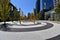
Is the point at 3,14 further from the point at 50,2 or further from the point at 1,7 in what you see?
the point at 50,2

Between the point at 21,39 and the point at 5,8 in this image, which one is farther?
the point at 5,8

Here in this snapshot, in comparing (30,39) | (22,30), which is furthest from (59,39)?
(22,30)

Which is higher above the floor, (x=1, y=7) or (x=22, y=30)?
(x=1, y=7)

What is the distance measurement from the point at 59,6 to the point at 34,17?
16.4m

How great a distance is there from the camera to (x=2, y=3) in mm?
23562

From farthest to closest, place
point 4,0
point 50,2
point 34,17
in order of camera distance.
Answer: point 50,2, point 34,17, point 4,0

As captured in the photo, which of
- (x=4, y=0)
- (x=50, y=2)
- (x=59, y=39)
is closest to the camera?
(x=59, y=39)

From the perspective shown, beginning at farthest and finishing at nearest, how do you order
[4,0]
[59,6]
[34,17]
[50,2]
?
[50,2] < [59,6] < [34,17] < [4,0]

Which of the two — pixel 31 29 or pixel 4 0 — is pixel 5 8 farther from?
pixel 31 29

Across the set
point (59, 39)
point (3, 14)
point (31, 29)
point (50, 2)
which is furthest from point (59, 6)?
point (50, 2)

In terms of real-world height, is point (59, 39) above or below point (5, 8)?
below

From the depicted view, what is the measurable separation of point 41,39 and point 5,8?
553 inches

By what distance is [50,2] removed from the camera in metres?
116

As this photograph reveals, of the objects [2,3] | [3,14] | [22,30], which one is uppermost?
[2,3]
